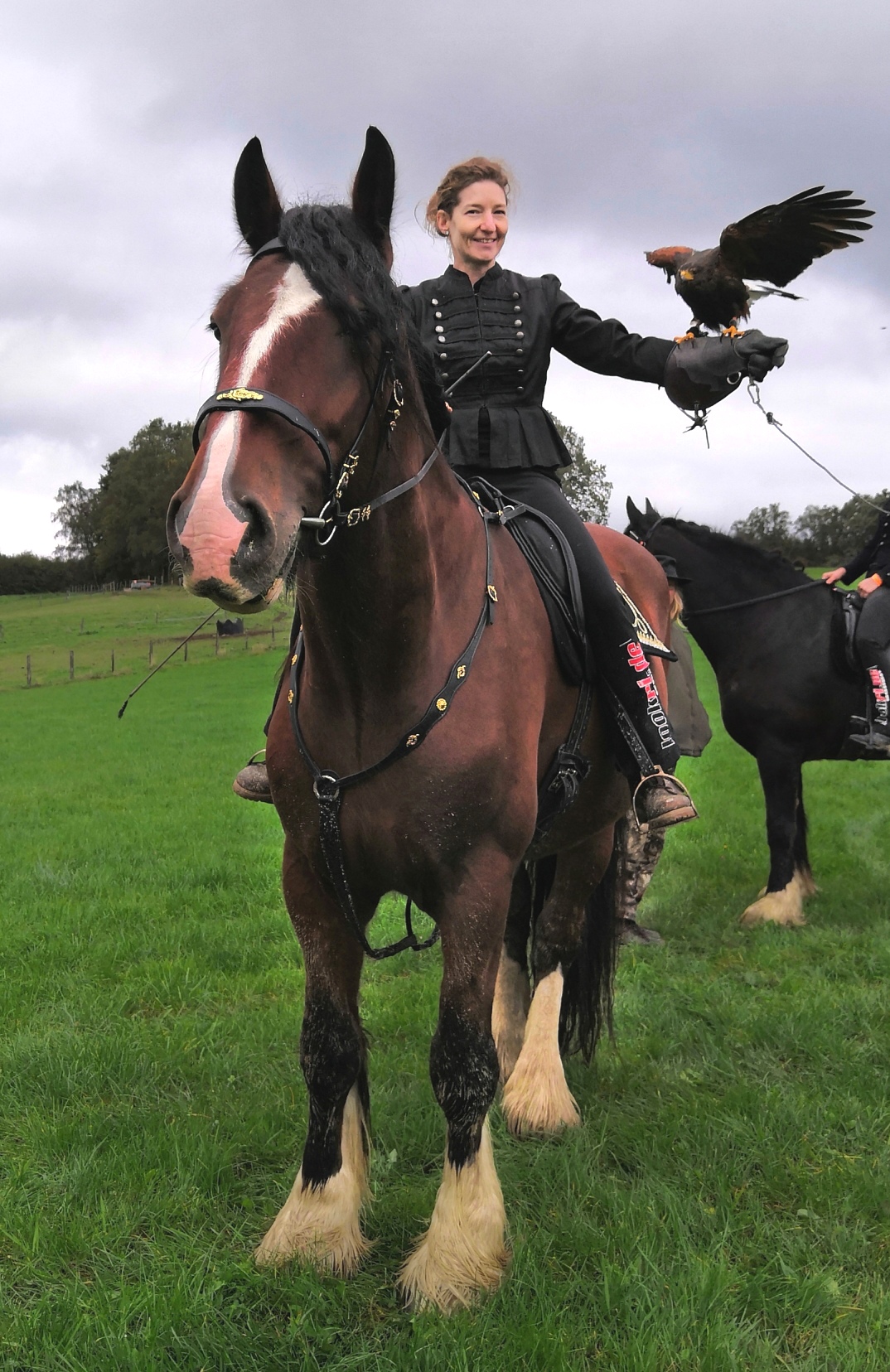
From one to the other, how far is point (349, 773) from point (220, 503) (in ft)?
3.79

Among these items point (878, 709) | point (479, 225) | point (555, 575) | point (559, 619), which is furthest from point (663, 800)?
point (878, 709)

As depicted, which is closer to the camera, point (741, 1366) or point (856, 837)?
point (741, 1366)

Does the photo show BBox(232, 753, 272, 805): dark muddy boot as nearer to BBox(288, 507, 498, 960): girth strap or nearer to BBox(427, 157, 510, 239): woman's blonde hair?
BBox(288, 507, 498, 960): girth strap

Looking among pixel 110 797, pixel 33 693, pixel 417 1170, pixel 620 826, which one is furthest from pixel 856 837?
Answer: pixel 33 693

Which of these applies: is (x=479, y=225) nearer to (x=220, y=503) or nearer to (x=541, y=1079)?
(x=220, y=503)

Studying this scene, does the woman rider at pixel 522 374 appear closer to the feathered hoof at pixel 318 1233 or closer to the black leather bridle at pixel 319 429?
the black leather bridle at pixel 319 429

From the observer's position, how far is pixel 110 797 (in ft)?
42.9

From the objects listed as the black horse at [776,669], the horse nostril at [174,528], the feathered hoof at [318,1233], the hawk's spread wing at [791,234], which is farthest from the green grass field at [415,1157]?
the hawk's spread wing at [791,234]

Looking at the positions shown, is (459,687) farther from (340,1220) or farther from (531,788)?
(340,1220)

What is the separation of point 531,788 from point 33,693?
29322 mm

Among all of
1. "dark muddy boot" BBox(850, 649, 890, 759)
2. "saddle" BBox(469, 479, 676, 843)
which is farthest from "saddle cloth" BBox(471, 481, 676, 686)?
"dark muddy boot" BBox(850, 649, 890, 759)

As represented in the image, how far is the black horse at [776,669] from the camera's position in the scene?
779 centimetres

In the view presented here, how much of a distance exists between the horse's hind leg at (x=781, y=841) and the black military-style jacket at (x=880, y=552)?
1656 mm

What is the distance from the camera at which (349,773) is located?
2.88 metres
